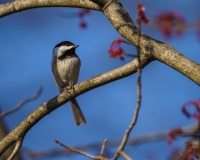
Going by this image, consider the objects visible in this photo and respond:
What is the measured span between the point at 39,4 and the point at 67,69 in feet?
6.05

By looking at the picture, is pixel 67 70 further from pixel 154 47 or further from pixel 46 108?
pixel 154 47

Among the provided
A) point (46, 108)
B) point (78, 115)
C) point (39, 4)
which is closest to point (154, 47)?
point (46, 108)

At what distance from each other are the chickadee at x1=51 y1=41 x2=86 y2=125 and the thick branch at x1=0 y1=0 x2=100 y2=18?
5.70 ft

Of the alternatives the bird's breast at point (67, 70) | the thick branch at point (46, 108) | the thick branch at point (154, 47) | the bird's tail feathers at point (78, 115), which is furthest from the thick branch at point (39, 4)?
the bird's tail feathers at point (78, 115)

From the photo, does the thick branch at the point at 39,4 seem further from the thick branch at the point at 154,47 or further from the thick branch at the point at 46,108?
the thick branch at the point at 46,108

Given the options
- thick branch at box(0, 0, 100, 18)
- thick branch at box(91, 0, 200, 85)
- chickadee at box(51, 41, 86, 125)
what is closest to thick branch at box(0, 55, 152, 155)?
thick branch at box(91, 0, 200, 85)

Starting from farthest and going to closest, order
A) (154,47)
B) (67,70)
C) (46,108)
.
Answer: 1. (67,70)
2. (46,108)
3. (154,47)

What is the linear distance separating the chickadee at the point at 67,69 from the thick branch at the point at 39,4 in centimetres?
174

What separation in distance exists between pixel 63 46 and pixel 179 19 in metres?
1.74

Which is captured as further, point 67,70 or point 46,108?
point 67,70

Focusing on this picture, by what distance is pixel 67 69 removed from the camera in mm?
5434

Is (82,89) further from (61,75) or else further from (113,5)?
(61,75)

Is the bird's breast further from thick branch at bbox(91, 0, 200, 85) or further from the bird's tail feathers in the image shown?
thick branch at bbox(91, 0, 200, 85)

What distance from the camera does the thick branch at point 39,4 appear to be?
11.8 ft
